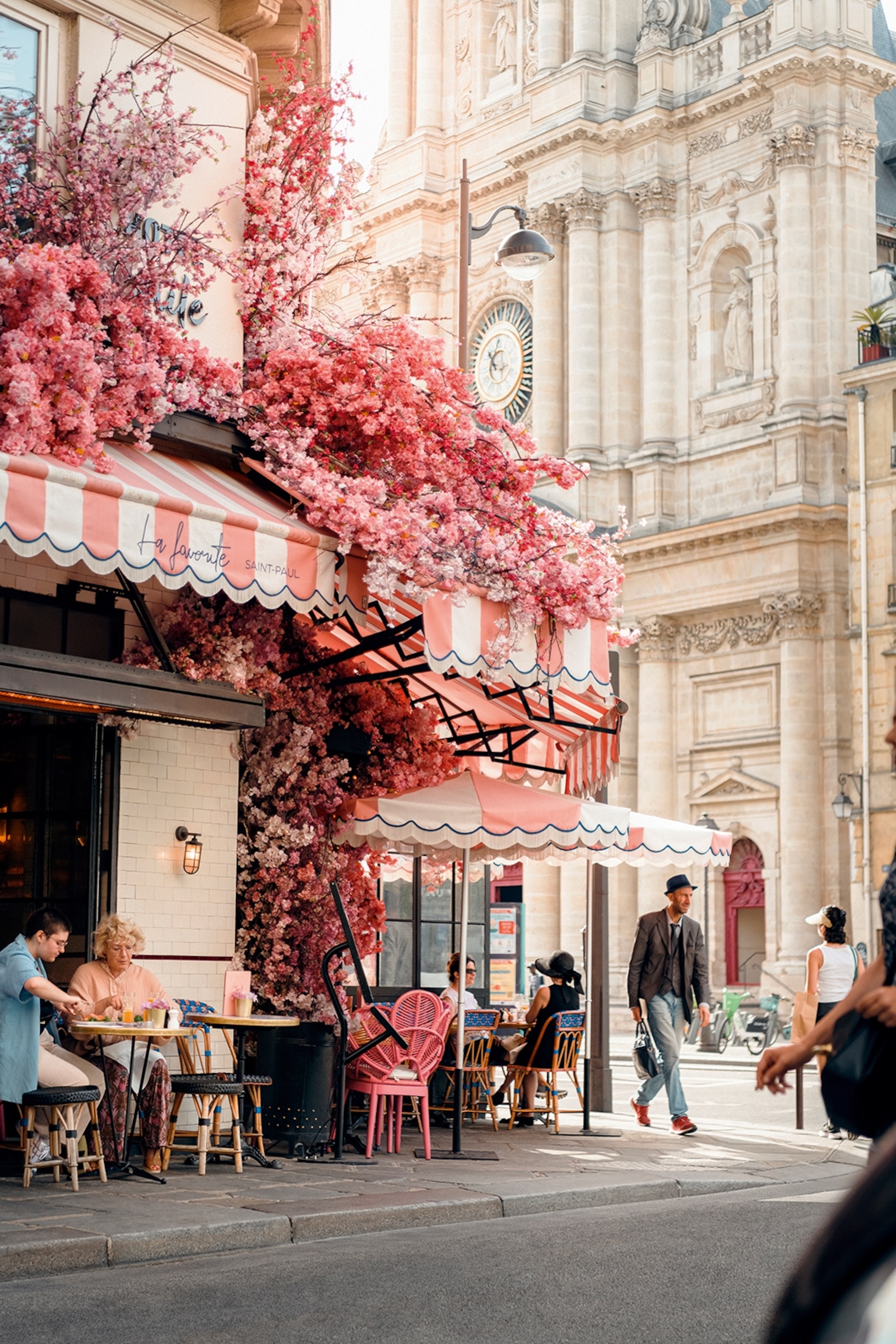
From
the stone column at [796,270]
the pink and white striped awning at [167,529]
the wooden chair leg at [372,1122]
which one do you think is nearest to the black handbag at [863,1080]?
the pink and white striped awning at [167,529]

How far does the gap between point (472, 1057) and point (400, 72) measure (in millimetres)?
49067

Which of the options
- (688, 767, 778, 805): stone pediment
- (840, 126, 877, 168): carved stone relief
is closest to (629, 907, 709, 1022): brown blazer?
(688, 767, 778, 805): stone pediment

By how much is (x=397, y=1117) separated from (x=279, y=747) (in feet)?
9.38

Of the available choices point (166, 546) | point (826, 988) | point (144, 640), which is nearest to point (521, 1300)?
point (166, 546)

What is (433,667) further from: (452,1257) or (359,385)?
(452,1257)

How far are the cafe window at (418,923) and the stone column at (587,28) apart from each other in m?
39.5

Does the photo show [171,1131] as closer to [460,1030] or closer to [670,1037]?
[460,1030]

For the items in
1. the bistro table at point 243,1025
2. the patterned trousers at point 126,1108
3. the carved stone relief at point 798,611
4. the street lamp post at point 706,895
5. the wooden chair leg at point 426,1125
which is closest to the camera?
the patterned trousers at point 126,1108

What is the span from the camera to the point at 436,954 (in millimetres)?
17625

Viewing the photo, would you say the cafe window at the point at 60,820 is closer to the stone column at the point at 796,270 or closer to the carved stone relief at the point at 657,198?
the stone column at the point at 796,270

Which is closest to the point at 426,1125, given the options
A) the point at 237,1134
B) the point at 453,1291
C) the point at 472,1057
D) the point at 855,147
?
the point at 237,1134

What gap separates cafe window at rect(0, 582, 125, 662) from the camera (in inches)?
432

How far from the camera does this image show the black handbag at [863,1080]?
3.17 metres

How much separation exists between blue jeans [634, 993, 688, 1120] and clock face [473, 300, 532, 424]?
39.8 m
